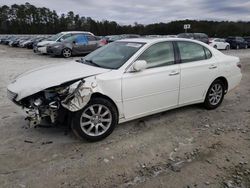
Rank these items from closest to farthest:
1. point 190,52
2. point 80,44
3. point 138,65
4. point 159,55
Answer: point 138,65 → point 159,55 → point 190,52 → point 80,44

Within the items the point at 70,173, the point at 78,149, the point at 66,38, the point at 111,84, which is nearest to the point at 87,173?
the point at 70,173

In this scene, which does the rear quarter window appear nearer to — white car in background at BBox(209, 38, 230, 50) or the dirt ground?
the dirt ground

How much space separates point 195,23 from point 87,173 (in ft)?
210

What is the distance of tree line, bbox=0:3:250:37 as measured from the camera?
58.0 m

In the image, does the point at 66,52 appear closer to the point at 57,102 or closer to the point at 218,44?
the point at 57,102

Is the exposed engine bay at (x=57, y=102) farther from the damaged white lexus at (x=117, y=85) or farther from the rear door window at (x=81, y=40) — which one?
the rear door window at (x=81, y=40)

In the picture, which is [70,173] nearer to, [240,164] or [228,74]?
[240,164]

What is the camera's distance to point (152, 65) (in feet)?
14.0

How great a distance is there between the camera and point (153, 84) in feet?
13.7

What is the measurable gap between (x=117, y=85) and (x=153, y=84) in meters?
0.70

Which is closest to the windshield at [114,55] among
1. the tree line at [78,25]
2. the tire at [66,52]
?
the tire at [66,52]

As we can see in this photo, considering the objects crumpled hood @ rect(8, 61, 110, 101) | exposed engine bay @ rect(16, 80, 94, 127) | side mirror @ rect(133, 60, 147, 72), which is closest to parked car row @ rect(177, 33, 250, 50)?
side mirror @ rect(133, 60, 147, 72)

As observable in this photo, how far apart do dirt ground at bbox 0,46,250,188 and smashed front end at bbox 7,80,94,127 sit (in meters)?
0.45

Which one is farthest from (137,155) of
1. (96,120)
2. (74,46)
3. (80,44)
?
(80,44)
